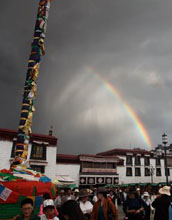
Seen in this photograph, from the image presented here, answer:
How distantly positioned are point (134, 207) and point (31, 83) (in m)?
9.74

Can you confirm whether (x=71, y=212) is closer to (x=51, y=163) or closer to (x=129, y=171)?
(x=51, y=163)

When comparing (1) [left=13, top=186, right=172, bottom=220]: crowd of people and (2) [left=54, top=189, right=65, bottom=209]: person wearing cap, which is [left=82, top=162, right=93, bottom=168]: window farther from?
(1) [left=13, top=186, right=172, bottom=220]: crowd of people

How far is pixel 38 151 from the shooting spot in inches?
934

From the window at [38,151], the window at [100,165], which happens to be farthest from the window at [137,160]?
the window at [38,151]

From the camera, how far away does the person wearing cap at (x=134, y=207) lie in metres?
5.70

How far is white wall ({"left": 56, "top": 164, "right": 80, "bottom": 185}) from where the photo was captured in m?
26.1

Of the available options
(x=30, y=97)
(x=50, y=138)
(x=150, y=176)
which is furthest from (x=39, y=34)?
(x=150, y=176)

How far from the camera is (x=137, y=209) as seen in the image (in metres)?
5.74

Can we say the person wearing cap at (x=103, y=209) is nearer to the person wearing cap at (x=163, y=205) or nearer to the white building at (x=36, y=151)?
the person wearing cap at (x=163, y=205)

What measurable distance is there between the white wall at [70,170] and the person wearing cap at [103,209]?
22087mm

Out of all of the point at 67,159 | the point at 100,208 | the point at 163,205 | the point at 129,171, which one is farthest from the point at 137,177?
the point at 100,208

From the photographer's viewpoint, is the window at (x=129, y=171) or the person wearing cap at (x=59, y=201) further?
the window at (x=129, y=171)

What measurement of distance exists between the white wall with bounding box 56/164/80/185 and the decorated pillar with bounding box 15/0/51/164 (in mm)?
15266

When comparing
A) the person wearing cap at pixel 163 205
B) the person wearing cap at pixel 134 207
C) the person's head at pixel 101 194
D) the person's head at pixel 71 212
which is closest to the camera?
the person's head at pixel 71 212
